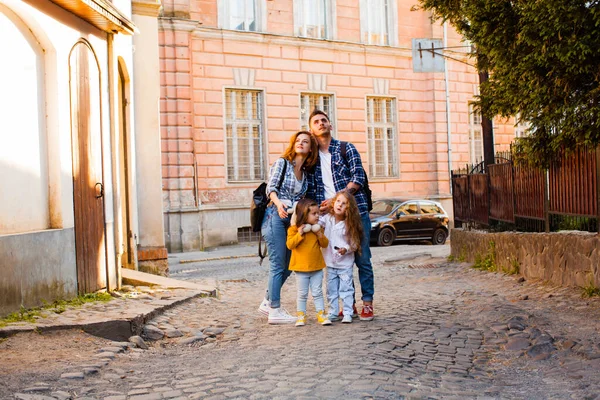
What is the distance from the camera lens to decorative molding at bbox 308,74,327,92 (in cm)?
2644

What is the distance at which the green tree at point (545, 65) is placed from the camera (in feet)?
27.6

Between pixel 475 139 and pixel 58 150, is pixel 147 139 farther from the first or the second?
pixel 475 139

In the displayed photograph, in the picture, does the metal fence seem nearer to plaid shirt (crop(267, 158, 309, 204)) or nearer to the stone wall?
the stone wall

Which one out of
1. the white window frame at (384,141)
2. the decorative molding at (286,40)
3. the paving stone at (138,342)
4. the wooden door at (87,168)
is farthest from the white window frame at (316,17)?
the paving stone at (138,342)

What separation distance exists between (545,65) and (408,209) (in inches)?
607

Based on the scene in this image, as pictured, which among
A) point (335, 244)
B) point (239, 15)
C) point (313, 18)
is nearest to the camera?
point (335, 244)

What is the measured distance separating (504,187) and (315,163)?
21.2ft

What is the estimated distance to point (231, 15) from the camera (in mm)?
25062

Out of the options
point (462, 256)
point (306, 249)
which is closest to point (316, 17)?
point (462, 256)

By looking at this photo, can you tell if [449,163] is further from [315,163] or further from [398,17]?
[315,163]

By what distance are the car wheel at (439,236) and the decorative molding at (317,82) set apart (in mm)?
5854

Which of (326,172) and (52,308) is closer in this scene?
(326,172)

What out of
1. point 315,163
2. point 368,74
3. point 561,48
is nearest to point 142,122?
point 315,163

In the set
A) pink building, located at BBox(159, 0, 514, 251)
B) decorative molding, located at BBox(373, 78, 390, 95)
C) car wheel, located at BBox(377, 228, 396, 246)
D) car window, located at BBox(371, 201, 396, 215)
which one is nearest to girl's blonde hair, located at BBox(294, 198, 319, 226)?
pink building, located at BBox(159, 0, 514, 251)
